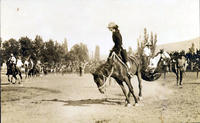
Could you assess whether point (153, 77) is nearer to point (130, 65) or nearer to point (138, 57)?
point (138, 57)

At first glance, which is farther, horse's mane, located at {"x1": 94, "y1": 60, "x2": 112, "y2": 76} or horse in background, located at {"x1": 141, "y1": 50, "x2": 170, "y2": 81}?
horse in background, located at {"x1": 141, "y1": 50, "x2": 170, "y2": 81}

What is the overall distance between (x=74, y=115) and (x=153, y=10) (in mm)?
6466

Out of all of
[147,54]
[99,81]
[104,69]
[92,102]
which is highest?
[147,54]

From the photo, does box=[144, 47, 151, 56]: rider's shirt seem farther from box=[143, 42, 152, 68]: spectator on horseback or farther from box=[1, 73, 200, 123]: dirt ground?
box=[1, 73, 200, 123]: dirt ground

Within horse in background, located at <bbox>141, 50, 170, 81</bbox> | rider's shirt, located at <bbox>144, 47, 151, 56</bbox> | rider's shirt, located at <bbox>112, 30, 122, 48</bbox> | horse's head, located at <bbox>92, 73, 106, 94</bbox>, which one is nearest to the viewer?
horse's head, located at <bbox>92, 73, 106, 94</bbox>

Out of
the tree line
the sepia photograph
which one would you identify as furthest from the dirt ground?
the tree line

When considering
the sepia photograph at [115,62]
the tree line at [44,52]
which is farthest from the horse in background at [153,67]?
the tree line at [44,52]

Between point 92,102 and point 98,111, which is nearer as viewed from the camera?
point 98,111

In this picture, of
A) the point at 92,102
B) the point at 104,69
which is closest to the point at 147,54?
the point at 104,69

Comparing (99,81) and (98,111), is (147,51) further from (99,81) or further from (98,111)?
(98,111)

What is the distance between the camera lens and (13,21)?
11234 mm

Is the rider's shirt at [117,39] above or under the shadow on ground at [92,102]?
above

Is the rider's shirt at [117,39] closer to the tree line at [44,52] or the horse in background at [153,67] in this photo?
the horse in background at [153,67]

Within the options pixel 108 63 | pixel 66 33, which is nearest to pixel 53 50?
pixel 66 33
